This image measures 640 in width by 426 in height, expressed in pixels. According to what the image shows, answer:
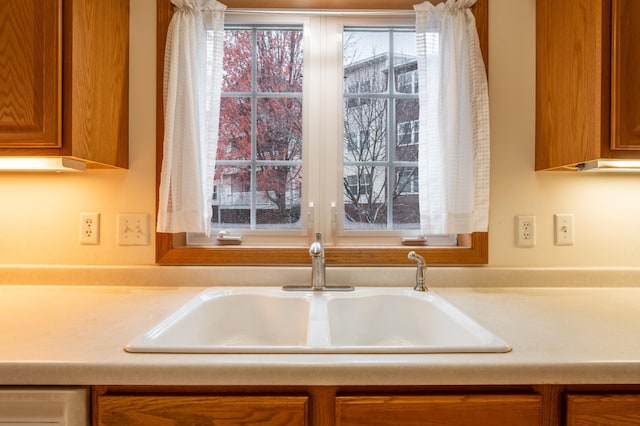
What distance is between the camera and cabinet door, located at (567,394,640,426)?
732 millimetres

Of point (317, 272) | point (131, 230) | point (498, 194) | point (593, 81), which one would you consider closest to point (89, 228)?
point (131, 230)

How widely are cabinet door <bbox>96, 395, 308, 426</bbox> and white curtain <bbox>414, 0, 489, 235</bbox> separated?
84 cm

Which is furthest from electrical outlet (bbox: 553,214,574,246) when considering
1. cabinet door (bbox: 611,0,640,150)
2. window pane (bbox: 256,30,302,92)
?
window pane (bbox: 256,30,302,92)

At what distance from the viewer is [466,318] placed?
0.98 m

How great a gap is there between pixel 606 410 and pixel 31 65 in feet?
5.15

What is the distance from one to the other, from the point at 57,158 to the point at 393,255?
1.09 meters

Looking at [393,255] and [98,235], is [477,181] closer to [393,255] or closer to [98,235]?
[393,255]

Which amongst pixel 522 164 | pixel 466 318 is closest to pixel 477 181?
pixel 522 164

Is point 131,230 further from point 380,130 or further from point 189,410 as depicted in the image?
point 380,130

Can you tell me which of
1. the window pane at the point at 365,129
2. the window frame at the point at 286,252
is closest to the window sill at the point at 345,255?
the window frame at the point at 286,252

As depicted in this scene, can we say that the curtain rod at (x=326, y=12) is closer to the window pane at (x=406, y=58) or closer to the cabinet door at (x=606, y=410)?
the window pane at (x=406, y=58)

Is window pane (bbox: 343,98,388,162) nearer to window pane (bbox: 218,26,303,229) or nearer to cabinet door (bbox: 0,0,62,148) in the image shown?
window pane (bbox: 218,26,303,229)

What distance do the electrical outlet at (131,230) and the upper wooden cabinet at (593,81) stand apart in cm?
146

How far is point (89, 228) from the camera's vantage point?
4.45 ft
